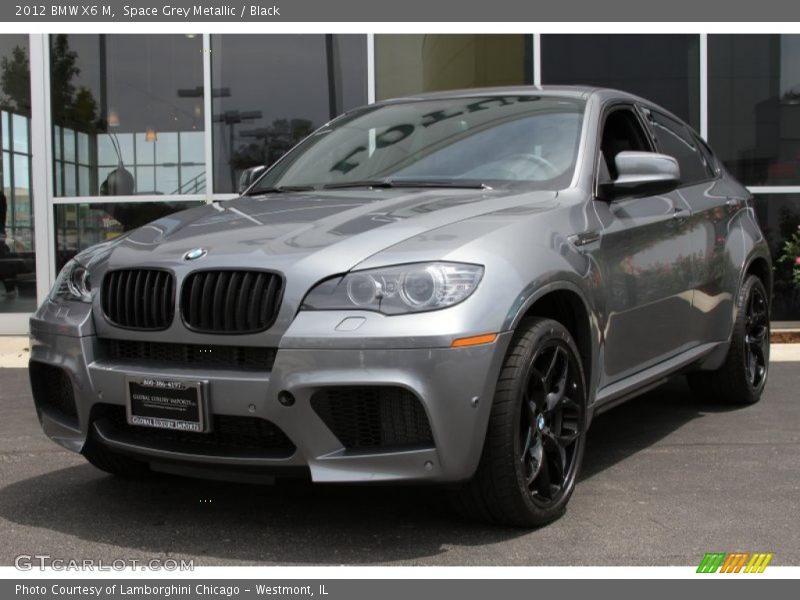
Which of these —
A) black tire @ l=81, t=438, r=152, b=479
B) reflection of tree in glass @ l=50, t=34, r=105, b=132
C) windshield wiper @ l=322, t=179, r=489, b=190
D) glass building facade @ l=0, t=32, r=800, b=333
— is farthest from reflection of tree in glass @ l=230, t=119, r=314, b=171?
black tire @ l=81, t=438, r=152, b=479

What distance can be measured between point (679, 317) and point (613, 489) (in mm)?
1061

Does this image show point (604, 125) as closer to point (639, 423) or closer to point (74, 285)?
point (639, 423)

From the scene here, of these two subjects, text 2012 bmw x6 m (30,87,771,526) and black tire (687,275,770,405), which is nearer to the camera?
text 2012 bmw x6 m (30,87,771,526)

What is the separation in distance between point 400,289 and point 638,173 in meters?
1.49

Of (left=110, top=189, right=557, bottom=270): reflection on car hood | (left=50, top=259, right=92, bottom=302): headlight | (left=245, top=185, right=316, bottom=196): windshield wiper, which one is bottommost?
(left=50, top=259, right=92, bottom=302): headlight

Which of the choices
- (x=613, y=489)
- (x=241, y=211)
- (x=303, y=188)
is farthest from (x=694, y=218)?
(x=241, y=211)

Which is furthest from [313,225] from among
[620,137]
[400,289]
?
[620,137]

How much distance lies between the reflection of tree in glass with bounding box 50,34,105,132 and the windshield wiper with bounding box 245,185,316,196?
5.74m

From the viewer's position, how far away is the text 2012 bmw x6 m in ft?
10.4

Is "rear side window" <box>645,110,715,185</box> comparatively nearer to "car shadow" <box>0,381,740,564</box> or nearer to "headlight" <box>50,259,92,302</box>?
"car shadow" <box>0,381,740,564</box>

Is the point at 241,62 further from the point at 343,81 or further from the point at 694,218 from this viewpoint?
the point at 694,218

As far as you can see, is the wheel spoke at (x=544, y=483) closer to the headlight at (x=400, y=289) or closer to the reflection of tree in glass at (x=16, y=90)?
the headlight at (x=400, y=289)

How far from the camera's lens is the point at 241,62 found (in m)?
9.84

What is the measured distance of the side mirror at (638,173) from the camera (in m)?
4.19
